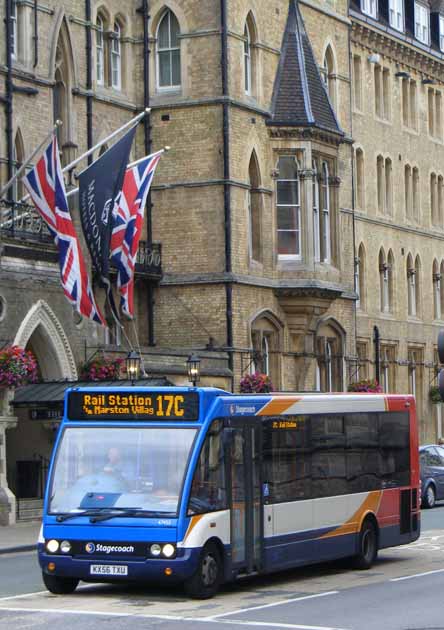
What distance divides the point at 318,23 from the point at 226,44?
215 inches

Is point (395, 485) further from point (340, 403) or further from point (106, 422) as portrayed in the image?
point (106, 422)

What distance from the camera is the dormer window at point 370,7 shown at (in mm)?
49812

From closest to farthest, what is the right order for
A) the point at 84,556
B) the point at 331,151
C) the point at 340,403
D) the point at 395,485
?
the point at 84,556, the point at 340,403, the point at 395,485, the point at 331,151

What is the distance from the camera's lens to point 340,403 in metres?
21.1

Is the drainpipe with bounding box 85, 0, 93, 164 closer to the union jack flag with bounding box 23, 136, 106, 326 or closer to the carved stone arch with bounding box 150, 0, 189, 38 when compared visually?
the carved stone arch with bounding box 150, 0, 189, 38

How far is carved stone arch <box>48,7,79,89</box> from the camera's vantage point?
3638 cm

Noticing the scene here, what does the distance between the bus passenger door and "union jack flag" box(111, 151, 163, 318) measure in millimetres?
13752

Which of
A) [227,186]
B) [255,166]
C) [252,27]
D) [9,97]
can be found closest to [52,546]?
[9,97]

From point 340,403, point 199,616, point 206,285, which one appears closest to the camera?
point 199,616

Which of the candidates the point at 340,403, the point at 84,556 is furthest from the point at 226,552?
the point at 340,403

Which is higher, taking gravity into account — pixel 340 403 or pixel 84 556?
pixel 340 403

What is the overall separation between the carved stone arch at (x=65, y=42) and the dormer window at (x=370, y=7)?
15.0m

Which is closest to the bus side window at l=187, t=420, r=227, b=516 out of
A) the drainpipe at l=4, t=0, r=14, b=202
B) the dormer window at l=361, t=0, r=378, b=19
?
the drainpipe at l=4, t=0, r=14, b=202

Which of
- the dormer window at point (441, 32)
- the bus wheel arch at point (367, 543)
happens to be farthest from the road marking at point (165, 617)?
the dormer window at point (441, 32)
